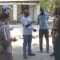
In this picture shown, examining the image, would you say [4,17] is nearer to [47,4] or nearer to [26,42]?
[26,42]

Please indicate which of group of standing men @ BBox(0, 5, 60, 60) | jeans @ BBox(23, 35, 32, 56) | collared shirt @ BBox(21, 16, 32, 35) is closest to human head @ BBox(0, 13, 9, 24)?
group of standing men @ BBox(0, 5, 60, 60)

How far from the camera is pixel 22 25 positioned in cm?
658

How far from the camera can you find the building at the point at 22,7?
21.1 feet

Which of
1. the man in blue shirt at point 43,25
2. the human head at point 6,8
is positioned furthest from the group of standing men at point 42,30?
the human head at point 6,8

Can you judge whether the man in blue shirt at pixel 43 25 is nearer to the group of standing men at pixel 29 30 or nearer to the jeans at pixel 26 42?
the group of standing men at pixel 29 30

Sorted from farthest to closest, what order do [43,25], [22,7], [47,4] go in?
1. [43,25]
2. [22,7]
3. [47,4]

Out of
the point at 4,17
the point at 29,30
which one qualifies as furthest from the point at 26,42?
the point at 4,17

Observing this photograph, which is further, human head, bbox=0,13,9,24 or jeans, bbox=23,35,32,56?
jeans, bbox=23,35,32,56

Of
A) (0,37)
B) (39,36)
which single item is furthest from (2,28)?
(39,36)

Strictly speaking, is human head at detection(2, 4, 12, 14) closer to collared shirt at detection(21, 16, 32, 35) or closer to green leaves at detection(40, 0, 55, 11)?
collared shirt at detection(21, 16, 32, 35)

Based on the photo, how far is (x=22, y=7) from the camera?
6.54 metres

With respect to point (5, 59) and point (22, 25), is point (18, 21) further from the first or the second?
point (5, 59)

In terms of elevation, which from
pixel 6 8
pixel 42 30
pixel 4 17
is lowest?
pixel 42 30

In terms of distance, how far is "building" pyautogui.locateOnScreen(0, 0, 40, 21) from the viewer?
643 centimetres
